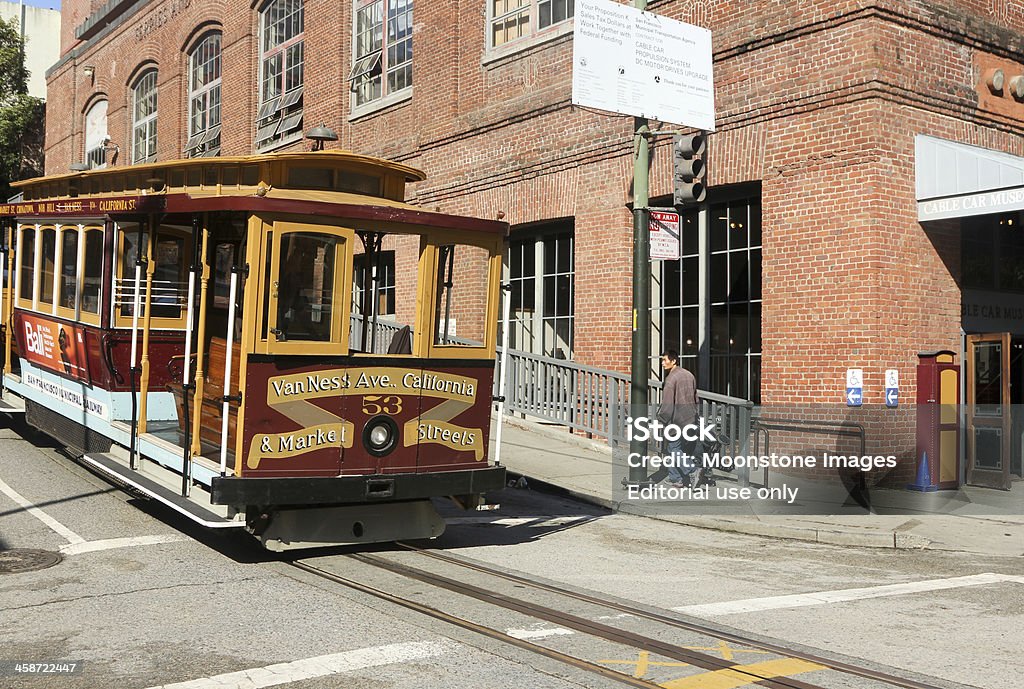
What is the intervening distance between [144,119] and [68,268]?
24267 millimetres

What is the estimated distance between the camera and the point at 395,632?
6.59 metres

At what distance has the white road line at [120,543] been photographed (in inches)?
353

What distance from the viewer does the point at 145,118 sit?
3422 centimetres

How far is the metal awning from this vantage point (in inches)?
537

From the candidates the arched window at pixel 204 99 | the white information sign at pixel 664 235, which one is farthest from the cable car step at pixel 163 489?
the arched window at pixel 204 99

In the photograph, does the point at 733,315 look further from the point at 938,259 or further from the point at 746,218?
the point at 938,259

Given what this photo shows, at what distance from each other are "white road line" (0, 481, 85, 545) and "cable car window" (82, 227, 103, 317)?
6.41ft

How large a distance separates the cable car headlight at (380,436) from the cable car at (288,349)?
0.04 ft

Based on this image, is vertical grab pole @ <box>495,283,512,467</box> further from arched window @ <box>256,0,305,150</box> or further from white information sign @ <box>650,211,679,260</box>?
arched window @ <box>256,0,305,150</box>

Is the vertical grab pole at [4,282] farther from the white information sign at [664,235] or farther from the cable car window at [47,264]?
the white information sign at [664,235]

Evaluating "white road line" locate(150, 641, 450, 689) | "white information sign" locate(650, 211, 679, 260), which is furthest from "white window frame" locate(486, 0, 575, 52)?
"white road line" locate(150, 641, 450, 689)

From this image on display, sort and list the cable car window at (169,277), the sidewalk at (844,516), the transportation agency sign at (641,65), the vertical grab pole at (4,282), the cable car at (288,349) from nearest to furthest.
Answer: the cable car at (288,349) → the cable car window at (169,277) → the sidewalk at (844,516) → the transportation agency sign at (641,65) → the vertical grab pole at (4,282)

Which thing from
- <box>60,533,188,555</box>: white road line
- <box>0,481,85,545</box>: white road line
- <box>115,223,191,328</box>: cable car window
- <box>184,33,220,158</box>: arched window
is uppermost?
<box>184,33,220,158</box>: arched window

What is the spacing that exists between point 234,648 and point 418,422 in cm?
323
